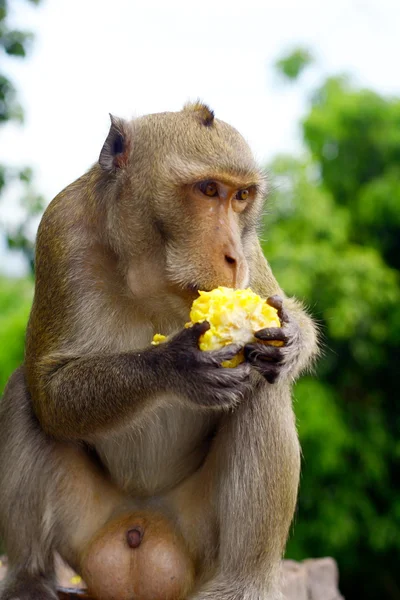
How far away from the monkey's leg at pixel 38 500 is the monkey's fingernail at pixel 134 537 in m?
0.23

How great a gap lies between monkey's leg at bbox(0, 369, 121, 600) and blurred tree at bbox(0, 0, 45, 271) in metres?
2.30

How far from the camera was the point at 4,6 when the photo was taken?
6090 millimetres

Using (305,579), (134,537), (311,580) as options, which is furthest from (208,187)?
(311,580)

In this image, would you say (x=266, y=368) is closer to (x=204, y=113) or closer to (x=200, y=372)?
(x=200, y=372)

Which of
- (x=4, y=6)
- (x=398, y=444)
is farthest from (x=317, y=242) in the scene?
(x=4, y=6)

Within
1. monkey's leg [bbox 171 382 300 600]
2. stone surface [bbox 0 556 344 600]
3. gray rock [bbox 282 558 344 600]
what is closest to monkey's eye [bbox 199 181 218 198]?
monkey's leg [bbox 171 382 300 600]

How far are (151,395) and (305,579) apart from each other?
8.67ft

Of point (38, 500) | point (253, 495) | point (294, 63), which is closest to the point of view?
point (253, 495)

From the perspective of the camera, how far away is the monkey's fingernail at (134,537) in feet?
14.0

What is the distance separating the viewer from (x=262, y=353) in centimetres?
362

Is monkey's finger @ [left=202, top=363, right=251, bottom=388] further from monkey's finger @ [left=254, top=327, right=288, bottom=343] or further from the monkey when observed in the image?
monkey's finger @ [left=254, top=327, right=288, bottom=343]

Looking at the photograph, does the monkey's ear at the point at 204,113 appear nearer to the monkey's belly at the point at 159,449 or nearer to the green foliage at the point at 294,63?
the monkey's belly at the point at 159,449

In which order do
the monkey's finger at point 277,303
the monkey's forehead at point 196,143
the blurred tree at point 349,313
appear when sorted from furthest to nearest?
the blurred tree at point 349,313
the monkey's forehead at point 196,143
the monkey's finger at point 277,303

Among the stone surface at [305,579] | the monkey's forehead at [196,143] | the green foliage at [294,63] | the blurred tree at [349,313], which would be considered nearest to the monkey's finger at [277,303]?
the monkey's forehead at [196,143]
